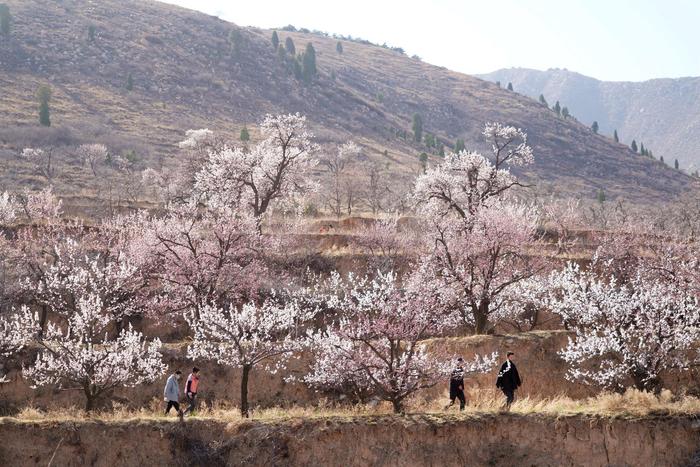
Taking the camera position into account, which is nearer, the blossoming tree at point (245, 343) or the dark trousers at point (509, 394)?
the dark trousers at point (509, 394)

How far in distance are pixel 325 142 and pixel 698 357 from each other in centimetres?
9862

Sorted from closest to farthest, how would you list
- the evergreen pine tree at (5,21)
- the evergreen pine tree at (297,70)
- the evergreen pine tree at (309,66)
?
the evergreen pine tree at (5,21) < the evergreen pine tree at (297,70) < the evergreen pine tree at (309,66)

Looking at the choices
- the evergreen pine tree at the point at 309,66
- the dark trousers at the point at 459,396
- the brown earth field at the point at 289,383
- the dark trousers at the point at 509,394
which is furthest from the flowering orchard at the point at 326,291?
the evergreen pine tree at the point at 309,66

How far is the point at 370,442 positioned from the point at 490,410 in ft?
13.2

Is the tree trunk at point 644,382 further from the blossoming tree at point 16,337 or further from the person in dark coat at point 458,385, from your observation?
the blossoming tree at point 16,337

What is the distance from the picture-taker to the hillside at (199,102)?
10488cm

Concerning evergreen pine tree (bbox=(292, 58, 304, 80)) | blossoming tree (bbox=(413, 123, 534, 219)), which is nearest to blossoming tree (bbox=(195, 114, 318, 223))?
blossoming tree (bbox=(413, 123, 534, 219))

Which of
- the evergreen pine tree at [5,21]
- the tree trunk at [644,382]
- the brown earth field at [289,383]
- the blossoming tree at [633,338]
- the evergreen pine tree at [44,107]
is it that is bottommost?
the brown earth field at [289,383]

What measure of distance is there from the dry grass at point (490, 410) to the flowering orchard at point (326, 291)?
908 mm

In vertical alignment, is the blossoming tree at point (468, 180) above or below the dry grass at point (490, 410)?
→ above

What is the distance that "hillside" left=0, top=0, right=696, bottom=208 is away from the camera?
105m

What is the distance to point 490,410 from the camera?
24.2 m

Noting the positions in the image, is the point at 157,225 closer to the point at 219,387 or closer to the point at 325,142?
the point at 219,387

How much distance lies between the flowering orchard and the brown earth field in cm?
50
